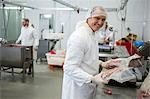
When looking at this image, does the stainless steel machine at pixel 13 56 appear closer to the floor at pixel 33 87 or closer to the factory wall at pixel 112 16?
the floor at pixel 33 87

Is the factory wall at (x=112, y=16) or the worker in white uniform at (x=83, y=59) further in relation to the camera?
the factory wall at (x=112, y=16)

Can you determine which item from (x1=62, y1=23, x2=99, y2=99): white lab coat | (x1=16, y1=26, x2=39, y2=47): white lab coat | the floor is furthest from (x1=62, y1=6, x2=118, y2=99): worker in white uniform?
(x1=16, y1=26, x2=39, y2=47): white lab coat

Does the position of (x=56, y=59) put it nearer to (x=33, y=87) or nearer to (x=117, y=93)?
(x=33, y=87)

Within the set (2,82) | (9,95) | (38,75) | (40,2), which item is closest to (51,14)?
(40,2)

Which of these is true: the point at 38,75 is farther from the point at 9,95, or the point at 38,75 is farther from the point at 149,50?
the point at 149,50

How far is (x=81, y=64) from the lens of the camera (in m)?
1.65

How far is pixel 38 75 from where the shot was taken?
5.28m

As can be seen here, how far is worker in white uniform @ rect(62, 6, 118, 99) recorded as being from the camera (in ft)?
5.04

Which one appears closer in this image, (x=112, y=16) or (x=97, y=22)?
(x=97, y=22)

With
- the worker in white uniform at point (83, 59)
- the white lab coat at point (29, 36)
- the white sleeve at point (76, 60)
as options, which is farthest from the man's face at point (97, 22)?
the white lab coat at point (29, 36)

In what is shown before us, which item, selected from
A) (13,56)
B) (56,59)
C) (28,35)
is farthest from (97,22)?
(56,59)

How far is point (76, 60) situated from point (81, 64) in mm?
122

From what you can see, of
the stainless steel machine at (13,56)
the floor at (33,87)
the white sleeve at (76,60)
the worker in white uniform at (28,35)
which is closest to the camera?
the white sleeve at (76,60)

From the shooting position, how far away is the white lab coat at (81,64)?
1537 mm
